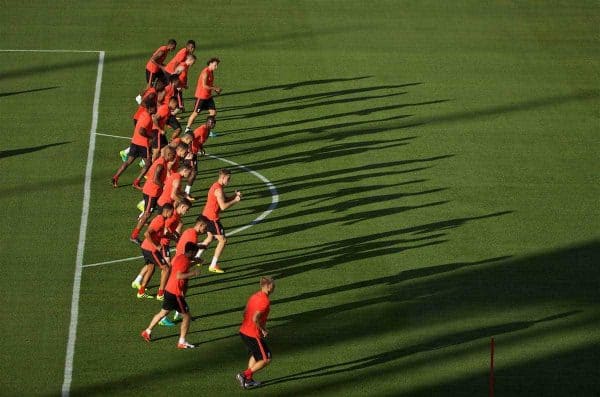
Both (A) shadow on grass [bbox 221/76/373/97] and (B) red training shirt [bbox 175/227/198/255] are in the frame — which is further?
(A) shadow on grass [bbox 221/76/373/97]

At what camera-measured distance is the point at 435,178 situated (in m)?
35.1

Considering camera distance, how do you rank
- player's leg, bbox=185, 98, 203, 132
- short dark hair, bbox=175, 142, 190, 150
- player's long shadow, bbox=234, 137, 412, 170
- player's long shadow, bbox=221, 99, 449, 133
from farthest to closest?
player's long shadow, bbox=221, 99, 449, 133 < player's leg, bbox=185, 98, 203, 132 < player's long shadow, bbox=234, 137, 412, 170 < short dark hair, bbox=175, 142, 190, 150

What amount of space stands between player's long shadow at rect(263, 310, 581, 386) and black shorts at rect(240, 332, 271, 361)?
0.64m

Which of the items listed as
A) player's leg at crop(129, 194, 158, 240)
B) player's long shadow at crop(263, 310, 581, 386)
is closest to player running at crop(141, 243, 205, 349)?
player's long shadow at crop(263, 310, 581, 386)

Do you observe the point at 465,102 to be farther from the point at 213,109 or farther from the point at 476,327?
the point at 476,327

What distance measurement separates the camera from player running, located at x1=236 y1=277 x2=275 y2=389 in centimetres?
2430

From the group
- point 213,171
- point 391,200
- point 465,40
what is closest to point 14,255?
point 213,171

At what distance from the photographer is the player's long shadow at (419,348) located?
83.0 feet

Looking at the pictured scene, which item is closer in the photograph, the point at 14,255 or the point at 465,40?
the point at 14,255

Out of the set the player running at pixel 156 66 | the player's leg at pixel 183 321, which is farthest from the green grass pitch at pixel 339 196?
the player running at pixel 156 66

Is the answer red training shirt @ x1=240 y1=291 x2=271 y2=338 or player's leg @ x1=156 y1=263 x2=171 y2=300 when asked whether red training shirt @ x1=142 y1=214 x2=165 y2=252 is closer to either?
player's leg @ x1=156 y1=263 x2=171 y2=300

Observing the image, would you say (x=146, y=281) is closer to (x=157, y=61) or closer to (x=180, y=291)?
(x=180, y=291)

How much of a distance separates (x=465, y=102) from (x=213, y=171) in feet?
29.5

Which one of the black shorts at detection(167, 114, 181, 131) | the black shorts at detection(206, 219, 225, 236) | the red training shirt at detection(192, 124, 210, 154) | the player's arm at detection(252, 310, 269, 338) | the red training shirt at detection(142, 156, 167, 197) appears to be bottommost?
the player's arm at detection(252, 310, 269, 338)
